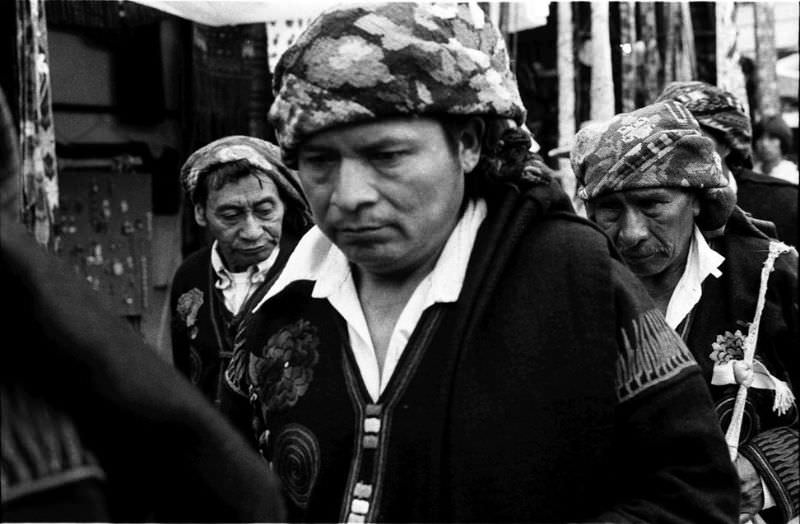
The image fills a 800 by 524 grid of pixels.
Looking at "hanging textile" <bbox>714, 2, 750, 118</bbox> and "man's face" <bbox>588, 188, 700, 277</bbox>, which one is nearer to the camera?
"man's face" <bbox>588, 188, 700, 277</bbox>

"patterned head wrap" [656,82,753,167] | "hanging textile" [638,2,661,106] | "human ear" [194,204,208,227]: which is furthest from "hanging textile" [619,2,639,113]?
"human ear" [194,204,208,227]

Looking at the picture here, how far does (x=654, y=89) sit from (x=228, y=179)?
3.37 meters

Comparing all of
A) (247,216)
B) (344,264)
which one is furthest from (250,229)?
(344,264)

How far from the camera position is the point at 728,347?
3408 millimetres

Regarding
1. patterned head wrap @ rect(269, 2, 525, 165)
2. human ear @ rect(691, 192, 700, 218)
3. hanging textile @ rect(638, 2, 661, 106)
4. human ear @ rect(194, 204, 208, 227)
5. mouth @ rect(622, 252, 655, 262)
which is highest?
hanging textile @ rect(638, 2, 661, 106)

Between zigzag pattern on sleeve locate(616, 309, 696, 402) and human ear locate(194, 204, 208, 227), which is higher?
human ear locate(194, 204, 208, 227)

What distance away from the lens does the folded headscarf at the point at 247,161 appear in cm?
500

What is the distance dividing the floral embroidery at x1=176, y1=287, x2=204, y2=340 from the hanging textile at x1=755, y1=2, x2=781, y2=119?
15.8 ft

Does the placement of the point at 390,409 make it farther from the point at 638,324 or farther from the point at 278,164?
the point at 278,164

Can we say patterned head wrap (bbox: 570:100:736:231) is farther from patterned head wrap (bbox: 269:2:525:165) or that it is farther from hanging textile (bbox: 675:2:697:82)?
hanging textile (bbox: 675:2:697:82)

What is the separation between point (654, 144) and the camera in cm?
354

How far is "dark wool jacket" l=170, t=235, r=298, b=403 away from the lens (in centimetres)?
495

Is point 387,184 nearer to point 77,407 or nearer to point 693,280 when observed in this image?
point 77,407

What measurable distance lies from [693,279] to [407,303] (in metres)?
1.41
